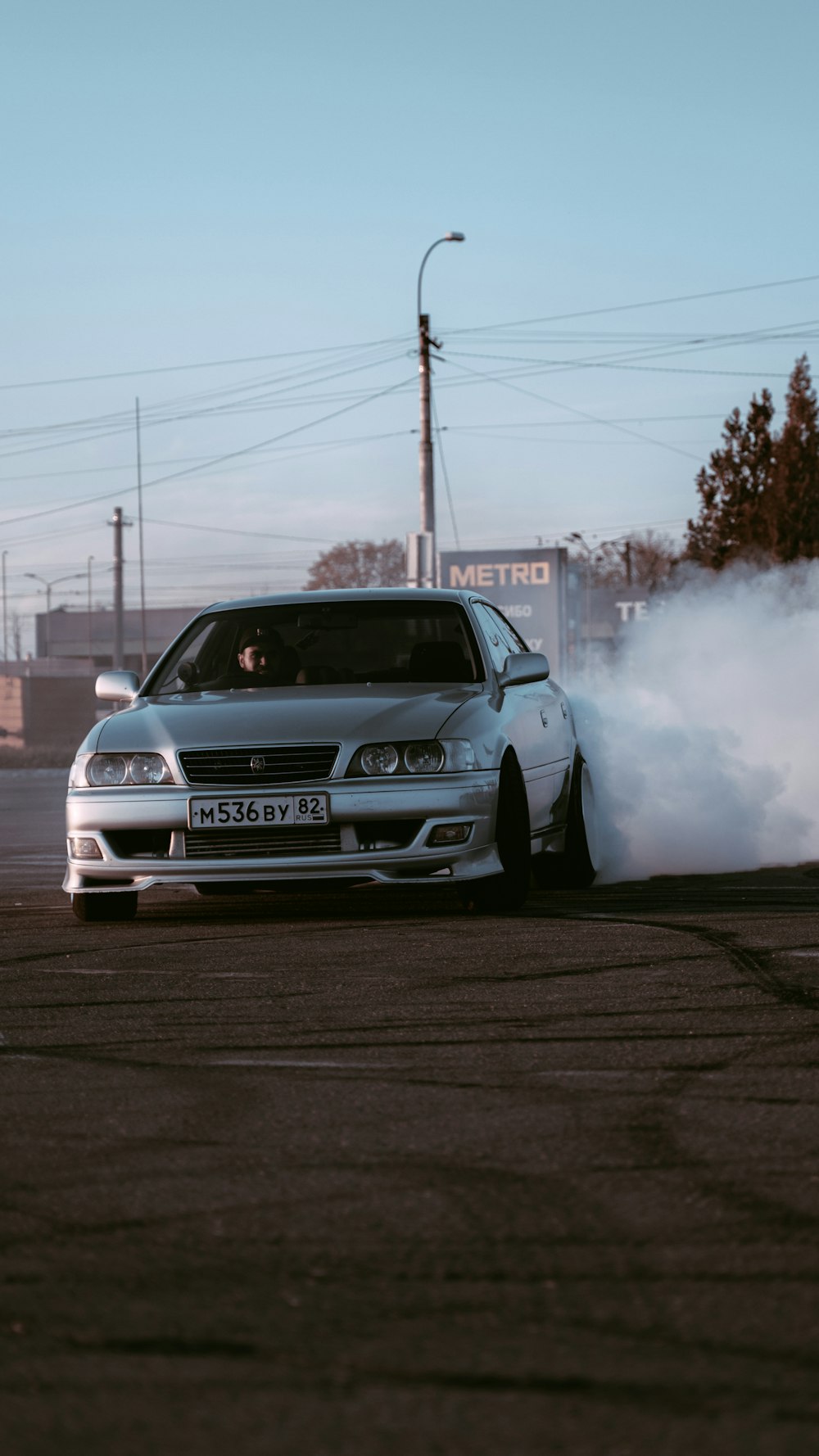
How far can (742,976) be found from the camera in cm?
659

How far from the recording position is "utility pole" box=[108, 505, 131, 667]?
61.8m

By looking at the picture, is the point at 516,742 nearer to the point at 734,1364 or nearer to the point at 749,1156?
the point at 749,1156

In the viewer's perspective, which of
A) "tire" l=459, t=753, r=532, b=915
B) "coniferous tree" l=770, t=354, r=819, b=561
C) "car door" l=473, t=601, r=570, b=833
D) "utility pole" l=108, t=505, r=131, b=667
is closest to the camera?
"tire" l=459, t=753, r=532, b=915

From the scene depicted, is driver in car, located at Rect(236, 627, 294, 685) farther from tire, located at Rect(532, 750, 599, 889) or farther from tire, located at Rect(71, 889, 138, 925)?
tire, located at Rect(532, 750, 599, 889)

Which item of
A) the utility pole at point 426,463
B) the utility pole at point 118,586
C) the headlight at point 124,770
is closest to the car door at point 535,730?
the headlight at point 124,770

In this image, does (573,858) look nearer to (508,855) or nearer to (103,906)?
(508,855)

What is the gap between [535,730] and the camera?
9492 mm

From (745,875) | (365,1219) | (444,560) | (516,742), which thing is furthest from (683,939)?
(444,560)

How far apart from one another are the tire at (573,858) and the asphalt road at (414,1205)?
3043 millimetres

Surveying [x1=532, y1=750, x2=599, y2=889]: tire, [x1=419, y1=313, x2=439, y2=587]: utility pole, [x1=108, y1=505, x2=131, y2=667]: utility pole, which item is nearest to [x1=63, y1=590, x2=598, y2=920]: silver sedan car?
[x1=532, y1=750, x2=599, y2=889]: tire

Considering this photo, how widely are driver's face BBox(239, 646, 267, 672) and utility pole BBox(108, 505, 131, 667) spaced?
48.3 m

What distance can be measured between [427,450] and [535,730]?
24941mm

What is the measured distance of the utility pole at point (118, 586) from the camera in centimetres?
6178

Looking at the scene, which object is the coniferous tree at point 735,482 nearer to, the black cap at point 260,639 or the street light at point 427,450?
the street light at point 427,450
